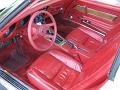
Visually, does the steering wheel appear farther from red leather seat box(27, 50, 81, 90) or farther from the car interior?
red leather seat box(27, 50, 81, 90)

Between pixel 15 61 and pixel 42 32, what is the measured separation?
65 cm

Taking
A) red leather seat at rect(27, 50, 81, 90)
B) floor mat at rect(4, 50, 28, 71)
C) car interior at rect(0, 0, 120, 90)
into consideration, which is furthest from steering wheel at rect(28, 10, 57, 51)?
floor mat at rect(4, 50, 28, 71)

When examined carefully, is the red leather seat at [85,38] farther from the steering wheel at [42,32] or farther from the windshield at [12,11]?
the windshield at [12,11]

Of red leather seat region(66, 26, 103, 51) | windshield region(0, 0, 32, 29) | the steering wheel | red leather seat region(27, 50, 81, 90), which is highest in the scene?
windshield region(0, 0, 32, 29)

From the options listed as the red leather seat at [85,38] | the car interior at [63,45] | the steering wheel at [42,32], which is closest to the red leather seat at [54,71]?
the car interior at [63,45]

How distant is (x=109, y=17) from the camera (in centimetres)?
326

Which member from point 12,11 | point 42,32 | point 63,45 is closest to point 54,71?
point 42,32

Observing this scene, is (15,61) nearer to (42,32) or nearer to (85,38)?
(42,32)

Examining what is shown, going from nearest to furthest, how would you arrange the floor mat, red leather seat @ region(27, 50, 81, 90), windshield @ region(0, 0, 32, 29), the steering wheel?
windshield @ region(0, 0, 32, 29) → red leather seat @ region(27, 50, 81, 90) → the steering wheel → the floor mat

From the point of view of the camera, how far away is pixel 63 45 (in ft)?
9.87

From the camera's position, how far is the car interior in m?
2.12

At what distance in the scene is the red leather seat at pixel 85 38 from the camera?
3.06m

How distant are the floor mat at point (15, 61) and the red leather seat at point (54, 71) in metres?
0.51

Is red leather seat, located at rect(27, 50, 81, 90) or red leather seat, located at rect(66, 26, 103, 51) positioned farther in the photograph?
red leather seat, located at rect(66, 26, 103, 51)
